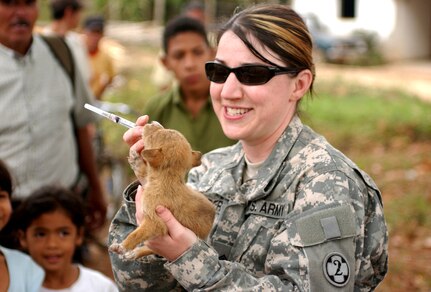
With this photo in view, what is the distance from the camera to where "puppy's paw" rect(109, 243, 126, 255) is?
94.7 inches

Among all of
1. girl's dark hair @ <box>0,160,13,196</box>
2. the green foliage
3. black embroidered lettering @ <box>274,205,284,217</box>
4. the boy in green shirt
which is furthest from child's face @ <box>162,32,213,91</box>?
the green foliage

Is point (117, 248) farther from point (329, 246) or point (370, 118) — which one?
point (370, 118)

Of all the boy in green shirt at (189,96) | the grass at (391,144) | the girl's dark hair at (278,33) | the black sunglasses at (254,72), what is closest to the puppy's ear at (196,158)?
the black sunglasses at (254,72)

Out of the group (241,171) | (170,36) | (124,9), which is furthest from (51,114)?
(124,9)

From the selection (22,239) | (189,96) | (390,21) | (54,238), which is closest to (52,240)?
(54,238)

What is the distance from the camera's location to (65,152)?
475 centimetres

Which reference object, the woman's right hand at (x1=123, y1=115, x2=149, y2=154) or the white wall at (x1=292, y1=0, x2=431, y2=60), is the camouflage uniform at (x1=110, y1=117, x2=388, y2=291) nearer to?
the woman's right hand at (x1=123, y1=115, x2=149, y2=154)

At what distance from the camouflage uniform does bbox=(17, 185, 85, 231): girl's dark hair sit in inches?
70.5

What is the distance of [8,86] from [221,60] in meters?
2.27

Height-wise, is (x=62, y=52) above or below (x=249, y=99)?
below

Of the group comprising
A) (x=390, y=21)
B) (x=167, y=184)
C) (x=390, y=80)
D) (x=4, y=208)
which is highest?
(x=167, y=184)

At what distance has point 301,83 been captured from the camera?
8.45 feet

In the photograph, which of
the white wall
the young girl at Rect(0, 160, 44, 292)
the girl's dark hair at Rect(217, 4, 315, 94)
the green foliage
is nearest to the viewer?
the girl's dark hair at Rect(217, 4, 315, 94)

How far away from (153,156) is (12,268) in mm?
1606
